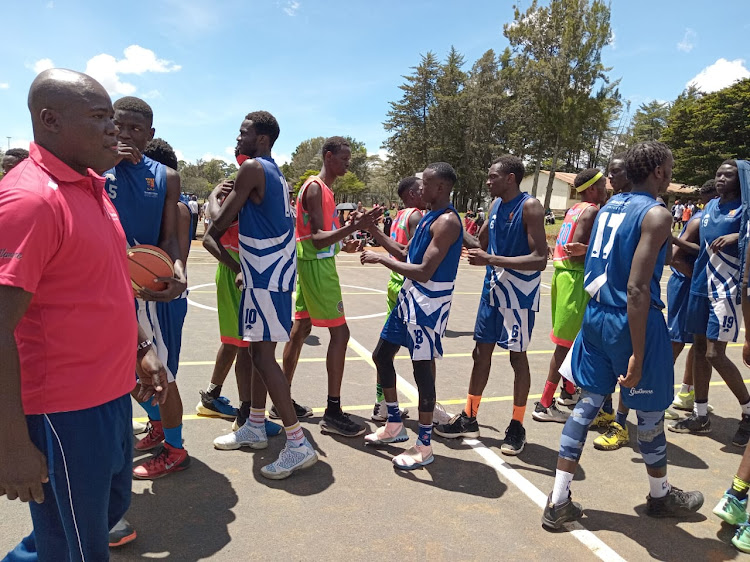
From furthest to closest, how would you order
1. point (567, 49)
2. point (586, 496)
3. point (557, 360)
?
1. point (567, 49)
2. point (557, 360)
3. point (586, 496)

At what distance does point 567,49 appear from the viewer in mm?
38469

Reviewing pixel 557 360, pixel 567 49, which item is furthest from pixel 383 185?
pixel 557 360

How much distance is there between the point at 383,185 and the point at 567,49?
42.0 m

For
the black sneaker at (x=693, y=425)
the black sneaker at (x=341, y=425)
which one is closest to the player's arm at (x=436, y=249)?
the black sneaker at (x=341, y=425)

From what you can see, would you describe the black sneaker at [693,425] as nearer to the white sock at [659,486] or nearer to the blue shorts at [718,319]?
the blue shorts at [718,319]

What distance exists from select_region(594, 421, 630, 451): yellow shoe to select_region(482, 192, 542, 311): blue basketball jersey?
1253 millimetres

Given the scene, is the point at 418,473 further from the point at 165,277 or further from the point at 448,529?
the point at 165,277

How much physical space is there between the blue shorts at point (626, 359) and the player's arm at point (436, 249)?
109 cm

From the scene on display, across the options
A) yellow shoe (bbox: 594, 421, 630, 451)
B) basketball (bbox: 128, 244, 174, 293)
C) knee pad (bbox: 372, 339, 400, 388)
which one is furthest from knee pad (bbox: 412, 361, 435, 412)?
basketball (bbox: 128, 244, 174, 293)

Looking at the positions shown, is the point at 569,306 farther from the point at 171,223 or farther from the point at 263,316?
the point at 171,223

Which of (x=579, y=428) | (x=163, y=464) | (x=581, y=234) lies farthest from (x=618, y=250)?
(x=163, y=464)

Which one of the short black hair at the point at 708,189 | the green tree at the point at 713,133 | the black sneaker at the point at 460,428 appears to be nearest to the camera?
the black sneaker at the point at 460,428

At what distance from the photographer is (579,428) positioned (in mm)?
3111

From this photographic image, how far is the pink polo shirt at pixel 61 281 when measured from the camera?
150 centimetres
